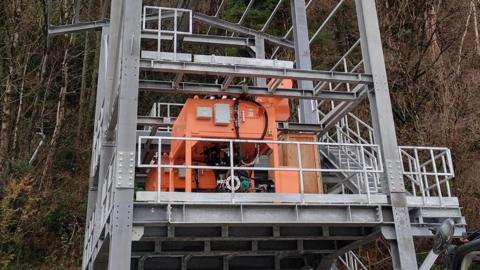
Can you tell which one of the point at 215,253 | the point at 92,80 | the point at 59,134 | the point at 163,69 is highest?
the point at 92,80

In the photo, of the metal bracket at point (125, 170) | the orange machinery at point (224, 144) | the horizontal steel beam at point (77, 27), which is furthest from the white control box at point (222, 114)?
the horizontal steel beam at point (77, 27)

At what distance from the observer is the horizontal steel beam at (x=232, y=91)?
11633 millimetres

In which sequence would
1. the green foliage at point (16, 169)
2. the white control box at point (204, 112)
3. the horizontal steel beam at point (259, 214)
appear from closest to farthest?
1. the horizontal steel beam at point (259, 214)
2. the white control box at point (204, 112)
3. the green foliage at point (16, 169)

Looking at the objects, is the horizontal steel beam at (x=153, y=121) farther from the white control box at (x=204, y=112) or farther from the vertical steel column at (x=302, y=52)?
the vertical steel column at (x=302, y=52)

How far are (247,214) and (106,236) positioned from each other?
9.42ft

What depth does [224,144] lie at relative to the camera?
12.0 metres

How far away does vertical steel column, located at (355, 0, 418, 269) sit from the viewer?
10.5 metres

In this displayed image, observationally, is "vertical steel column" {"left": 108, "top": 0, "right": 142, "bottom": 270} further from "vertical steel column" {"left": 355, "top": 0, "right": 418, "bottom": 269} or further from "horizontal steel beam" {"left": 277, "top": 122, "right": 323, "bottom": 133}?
"vertical steel column" {"left": 355, "top": 0, "right": 418, "bottom": 269}

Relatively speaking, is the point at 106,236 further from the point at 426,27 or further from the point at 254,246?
the point at 426,27

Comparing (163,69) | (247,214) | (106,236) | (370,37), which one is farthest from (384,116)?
(106,236)

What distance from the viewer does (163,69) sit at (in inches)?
430

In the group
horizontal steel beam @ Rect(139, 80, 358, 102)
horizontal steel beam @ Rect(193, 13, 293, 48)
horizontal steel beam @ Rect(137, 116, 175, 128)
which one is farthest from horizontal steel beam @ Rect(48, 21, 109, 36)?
horizontal steel beam @ Rect(139, 80, 358, 102)

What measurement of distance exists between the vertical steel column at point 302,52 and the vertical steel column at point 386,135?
133 inches

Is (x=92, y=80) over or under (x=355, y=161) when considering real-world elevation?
over
